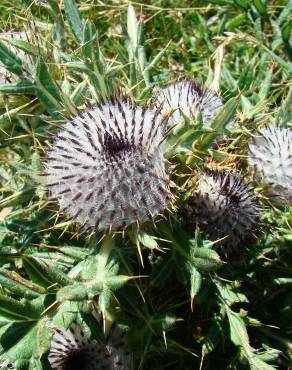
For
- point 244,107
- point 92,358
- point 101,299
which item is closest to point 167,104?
point 244,107

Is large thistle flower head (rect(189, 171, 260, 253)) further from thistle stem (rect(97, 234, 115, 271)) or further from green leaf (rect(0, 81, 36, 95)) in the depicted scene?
green leaf (rect(0, 81, 36, 95))

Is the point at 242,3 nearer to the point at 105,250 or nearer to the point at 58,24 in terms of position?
the point at 58,24

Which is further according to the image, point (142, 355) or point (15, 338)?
point (142, 355)

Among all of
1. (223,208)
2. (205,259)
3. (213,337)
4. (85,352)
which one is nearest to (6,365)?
(85,352)

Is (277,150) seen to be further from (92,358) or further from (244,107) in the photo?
(92,358)

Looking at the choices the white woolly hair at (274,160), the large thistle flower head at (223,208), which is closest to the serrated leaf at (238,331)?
the large thistle flower head at (223,208)

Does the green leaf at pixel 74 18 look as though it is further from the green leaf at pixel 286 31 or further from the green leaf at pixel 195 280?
the green leaf at pixel 286 31
